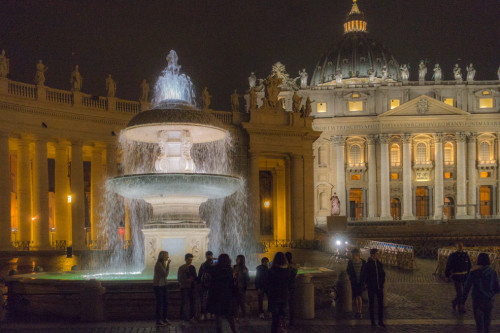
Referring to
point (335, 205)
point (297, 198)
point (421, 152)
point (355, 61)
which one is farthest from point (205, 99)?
point (355, 61)

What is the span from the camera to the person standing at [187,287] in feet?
47.8

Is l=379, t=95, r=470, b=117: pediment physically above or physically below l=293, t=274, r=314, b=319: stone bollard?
above

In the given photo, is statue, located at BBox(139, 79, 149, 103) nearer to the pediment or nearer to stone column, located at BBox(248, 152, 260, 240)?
stone column, located at BBox(248, 152, 260, 240)

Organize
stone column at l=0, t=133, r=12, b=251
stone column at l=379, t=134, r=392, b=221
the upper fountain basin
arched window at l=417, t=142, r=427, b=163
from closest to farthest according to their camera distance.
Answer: the upper fountain basin
stone column at l=0, t=133, r=12, b=251
stone column at l=379, t=134, r=392, b=221
arched window at l=417, t=142, r=427, b=163

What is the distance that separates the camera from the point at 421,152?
98688 mm

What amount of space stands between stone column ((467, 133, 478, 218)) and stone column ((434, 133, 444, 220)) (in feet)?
13.5

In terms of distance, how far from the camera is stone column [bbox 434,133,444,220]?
9600 centimetres

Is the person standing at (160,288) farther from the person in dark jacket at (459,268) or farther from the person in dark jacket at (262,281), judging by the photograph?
the person in dark jacket at (459,268)

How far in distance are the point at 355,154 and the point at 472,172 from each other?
1704 cm

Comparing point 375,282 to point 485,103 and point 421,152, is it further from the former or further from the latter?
point 485,103

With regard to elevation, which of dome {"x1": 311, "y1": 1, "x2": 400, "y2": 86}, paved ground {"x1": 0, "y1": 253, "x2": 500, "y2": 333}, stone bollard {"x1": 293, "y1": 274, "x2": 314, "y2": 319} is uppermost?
dome {"x1": 311, "y1": 1, "x2": 400, "y2": 86}

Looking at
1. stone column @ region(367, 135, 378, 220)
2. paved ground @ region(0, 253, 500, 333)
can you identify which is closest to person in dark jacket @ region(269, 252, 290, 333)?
paved ground @ region(0, 253, 500, 333)

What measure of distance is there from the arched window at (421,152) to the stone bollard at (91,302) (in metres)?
88.6

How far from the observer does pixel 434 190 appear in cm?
9712
